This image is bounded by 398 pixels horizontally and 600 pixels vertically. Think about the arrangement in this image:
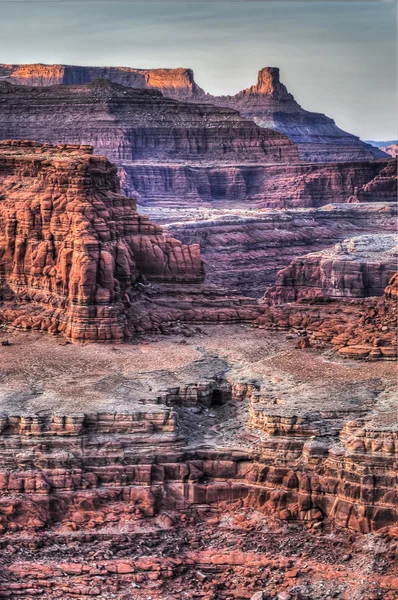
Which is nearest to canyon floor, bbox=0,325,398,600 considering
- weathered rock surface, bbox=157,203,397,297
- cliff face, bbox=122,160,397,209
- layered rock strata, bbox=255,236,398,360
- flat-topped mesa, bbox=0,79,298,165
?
layered rock strata, bbox=255,236,398,360

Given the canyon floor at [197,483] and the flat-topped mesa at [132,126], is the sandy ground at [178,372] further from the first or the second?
the flat-topped mesa at [132,126]

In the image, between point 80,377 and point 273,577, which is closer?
point 273,577

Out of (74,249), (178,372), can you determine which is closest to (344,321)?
(178,372)

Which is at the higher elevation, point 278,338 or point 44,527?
point 278,338

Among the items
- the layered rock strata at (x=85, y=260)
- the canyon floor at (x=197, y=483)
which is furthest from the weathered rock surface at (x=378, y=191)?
the canyon floor at (x=197, y=483)

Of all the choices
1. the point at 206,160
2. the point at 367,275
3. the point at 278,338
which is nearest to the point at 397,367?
the point at 278,338

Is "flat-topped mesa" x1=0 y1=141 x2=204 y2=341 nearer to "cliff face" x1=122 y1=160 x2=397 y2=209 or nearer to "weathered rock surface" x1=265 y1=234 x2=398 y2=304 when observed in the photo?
"weathered rock surface" x1=265 y1=234 x2=398 y2=304

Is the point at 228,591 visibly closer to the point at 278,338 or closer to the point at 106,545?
the point at 106,545
